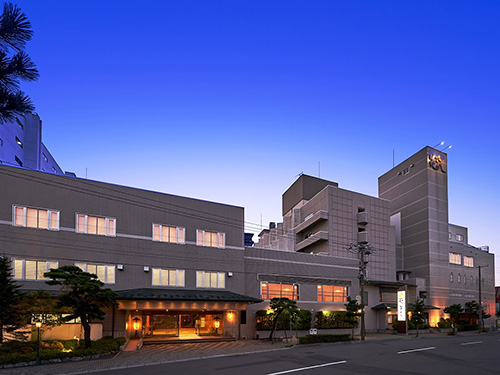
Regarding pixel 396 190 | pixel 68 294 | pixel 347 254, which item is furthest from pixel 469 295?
pixel 68 294

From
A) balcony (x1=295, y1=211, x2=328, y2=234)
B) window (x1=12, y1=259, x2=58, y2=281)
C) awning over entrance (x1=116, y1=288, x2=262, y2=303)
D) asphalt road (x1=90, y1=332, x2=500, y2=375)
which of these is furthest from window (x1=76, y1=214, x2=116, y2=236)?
balcony (x1=295, y1=211, x2=328, y2=234)

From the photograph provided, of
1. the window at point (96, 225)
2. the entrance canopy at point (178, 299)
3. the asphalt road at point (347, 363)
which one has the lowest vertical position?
the asphalt road at point (347, 363)

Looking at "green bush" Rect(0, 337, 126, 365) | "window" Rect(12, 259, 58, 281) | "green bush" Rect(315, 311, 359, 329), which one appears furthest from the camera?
"green bush" Rect(315, 311, 359, 329)

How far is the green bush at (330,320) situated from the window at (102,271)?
22365 millimetres

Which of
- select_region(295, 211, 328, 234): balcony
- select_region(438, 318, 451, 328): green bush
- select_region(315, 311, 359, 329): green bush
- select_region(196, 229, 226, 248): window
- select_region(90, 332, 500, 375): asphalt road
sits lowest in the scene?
select_region(438, 318, 451, 328): green bush

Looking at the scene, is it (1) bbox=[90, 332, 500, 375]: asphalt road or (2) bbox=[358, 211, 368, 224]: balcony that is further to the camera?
(2) bbox=[358, 211, 368, 224]: balcony

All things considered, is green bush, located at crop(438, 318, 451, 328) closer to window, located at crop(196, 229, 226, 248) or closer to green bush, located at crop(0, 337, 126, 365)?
window, located at crop(196, 229, 226, 248)

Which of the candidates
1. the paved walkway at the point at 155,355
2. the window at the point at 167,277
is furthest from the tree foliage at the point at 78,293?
the window at the point at 167,277

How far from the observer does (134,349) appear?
31234 millimetres

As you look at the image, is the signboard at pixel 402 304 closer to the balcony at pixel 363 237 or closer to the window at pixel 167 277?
the balcony at pixel 363 237

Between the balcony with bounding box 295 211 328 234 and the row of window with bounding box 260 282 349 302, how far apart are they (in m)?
12.2

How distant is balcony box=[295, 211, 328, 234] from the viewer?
59.9 m

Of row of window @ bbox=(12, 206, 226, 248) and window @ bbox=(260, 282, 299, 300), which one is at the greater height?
row of window @ bbox=(12, 206, 226, 248)

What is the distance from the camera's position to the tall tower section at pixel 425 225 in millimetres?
69500
